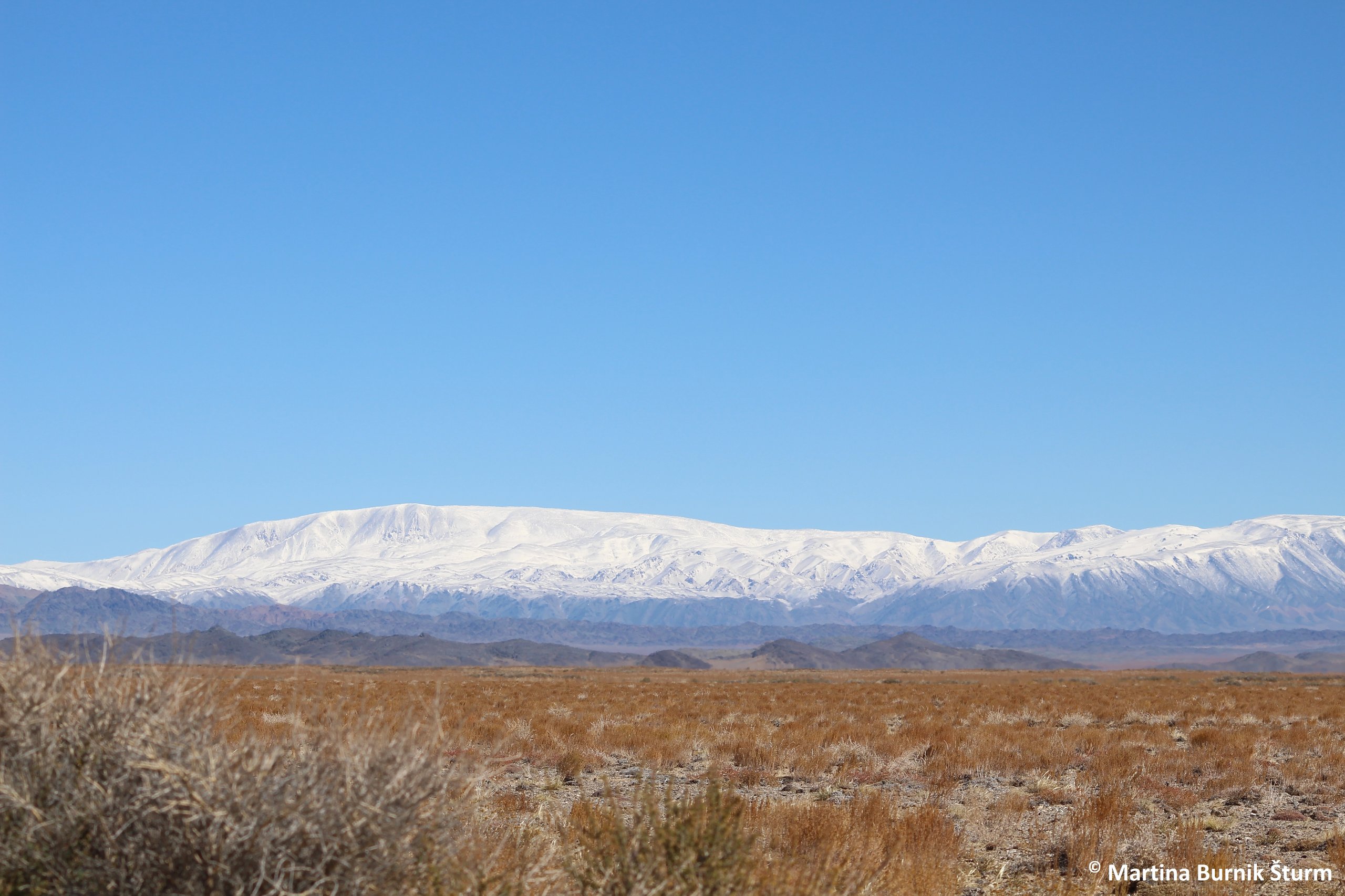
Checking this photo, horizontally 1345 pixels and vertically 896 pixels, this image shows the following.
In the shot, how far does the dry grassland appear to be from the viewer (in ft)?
27.7

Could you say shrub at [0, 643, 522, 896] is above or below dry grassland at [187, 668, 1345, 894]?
above

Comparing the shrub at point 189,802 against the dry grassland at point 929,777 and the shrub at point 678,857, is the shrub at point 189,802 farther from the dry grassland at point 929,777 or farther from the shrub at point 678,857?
the shrub at point 678,857

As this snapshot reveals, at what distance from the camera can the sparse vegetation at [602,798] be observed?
14.5 ft

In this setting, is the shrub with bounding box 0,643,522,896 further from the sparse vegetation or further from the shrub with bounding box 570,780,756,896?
the shrub with bounding box 570,780,756,896

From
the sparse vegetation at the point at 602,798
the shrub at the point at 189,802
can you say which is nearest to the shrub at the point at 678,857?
the sparse vegetation at the point at 602,798

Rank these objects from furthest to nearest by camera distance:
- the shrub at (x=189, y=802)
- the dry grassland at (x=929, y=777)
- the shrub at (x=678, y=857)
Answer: the dry grassland at (x=929, y=777) → the shrub at (x=678, y=857) → the shrub at (x=189, y=802)

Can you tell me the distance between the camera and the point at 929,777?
15.4m

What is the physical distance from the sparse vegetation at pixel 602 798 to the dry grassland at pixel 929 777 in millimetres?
65

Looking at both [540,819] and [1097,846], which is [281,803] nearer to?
[540,819]

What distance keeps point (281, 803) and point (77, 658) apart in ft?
5.86

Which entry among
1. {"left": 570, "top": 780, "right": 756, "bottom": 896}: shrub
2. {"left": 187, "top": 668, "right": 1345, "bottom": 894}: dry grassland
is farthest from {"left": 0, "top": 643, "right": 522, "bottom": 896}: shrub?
{"left": 570, "top": 780, "right": 756, "bottom": 896}: shrub

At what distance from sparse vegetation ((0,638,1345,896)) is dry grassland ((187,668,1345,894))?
0.07 m

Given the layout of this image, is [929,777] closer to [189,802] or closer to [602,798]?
[602,798]

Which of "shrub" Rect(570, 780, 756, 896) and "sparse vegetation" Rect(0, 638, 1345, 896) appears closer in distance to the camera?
"sparse vegetation" Rect(0, 638, 1345, 896)
